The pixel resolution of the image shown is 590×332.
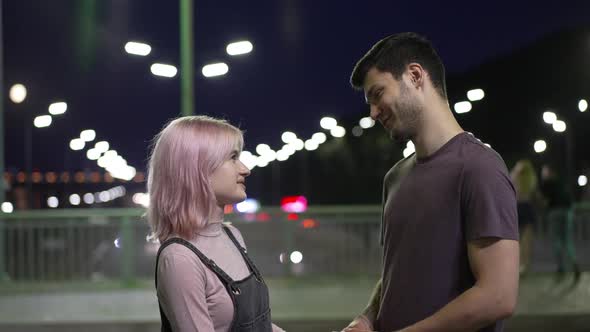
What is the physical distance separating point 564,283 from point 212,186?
28.2 feet

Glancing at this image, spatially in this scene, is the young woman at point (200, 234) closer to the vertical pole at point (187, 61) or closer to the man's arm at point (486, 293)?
the man's arm at point (486, 293)

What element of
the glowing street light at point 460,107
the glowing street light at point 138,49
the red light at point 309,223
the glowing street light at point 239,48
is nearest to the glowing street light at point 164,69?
the glowing street light at point 138,49

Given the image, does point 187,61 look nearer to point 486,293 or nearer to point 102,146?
point 486,293

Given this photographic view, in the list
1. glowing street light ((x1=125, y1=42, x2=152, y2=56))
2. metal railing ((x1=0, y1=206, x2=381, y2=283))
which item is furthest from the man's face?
glowing street light ((x1=125, y1=42, x2=152, y2=56))

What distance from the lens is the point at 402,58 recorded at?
98.3 inches

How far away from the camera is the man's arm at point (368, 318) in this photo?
2602 millimetres

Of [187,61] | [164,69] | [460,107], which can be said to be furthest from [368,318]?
[460,107]

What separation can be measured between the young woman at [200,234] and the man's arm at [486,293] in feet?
1.94

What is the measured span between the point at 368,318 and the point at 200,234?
0.66 meters

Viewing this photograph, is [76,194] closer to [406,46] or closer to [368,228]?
[368,228]

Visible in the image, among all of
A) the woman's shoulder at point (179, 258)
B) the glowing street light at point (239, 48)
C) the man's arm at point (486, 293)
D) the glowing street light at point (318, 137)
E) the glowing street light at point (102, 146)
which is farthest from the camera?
the glowing street light at point (318, 137)

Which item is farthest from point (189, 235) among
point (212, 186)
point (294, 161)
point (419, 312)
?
point (294, 161)

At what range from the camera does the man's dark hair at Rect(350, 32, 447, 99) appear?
250 cm

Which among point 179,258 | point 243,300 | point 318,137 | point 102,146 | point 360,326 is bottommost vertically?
point 360,326
